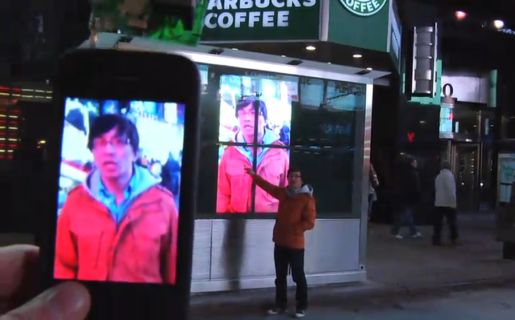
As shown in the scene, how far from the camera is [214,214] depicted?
27.9 feet

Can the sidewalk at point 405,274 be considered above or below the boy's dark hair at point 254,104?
below

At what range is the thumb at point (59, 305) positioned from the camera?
7.64 feet

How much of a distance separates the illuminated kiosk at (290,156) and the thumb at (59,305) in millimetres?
5566

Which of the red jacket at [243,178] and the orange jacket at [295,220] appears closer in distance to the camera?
the orange jacket at [295,220]

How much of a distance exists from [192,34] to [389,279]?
A: 7.27 meters

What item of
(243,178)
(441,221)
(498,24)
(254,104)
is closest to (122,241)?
(243,178)

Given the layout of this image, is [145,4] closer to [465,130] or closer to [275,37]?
[275,37]

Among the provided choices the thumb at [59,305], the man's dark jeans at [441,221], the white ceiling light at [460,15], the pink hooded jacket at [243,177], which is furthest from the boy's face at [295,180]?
the white ceiling light at [460,15]

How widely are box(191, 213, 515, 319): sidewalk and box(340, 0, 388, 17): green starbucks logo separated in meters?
3.88

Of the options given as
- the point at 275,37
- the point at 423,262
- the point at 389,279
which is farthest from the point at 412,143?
the point at 275,37

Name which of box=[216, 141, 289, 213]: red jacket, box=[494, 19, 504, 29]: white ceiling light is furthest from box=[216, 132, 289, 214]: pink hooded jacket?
box=[494, 19, 504, 29]: white ceiling light

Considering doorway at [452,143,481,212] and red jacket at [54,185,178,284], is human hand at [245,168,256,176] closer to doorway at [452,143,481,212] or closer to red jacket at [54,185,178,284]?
red jacket at [54,185,178,284]

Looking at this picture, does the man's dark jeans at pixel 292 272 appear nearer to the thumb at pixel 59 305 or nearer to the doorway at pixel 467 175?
the thumb at pixel 59 305

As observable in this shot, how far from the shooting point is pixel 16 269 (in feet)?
9.23
